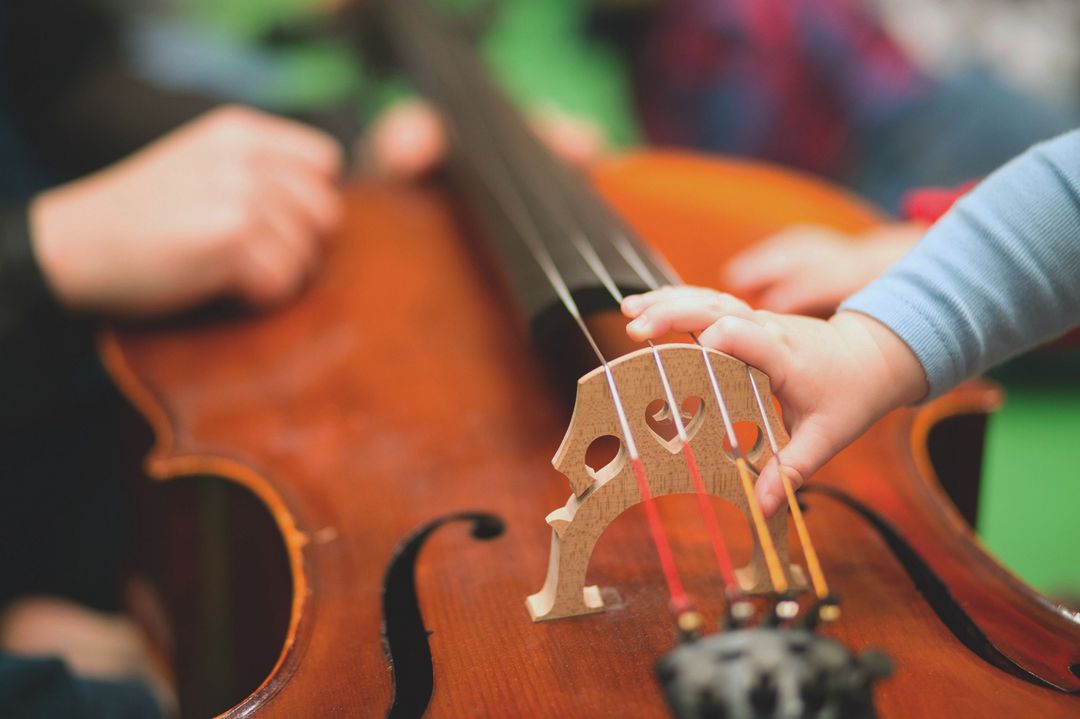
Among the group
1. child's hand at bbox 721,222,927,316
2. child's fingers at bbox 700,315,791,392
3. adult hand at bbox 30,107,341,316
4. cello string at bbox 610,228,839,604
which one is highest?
adult hand at bbox 30,107,341,316

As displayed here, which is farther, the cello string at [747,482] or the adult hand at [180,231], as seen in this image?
the adult hand at [180,231]

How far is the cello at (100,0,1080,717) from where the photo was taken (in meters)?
0.39

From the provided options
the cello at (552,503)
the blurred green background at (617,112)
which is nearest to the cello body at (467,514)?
the cello at (552,503)

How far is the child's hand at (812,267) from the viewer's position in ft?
2.16

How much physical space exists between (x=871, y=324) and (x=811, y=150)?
1.22 m

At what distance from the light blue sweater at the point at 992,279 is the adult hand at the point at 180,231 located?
1.72 feet

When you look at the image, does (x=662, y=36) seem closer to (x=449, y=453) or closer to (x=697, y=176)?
(x=697, y=176)

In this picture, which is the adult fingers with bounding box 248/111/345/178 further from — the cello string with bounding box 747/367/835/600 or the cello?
the cello string with bounding box 747/367/835/600

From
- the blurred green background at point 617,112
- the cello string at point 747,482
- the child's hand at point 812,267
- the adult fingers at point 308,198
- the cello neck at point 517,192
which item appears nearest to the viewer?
the cello string at point 747,482

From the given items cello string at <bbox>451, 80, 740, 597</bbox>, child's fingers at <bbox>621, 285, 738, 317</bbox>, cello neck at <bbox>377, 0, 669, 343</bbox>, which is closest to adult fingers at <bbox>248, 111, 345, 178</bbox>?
cello neck at <bbox>377, 0, 669, 343</bbox>

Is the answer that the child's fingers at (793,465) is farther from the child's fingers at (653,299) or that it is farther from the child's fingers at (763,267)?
the child's fingers at (763,267)

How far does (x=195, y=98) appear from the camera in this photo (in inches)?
45.1

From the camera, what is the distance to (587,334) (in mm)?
488

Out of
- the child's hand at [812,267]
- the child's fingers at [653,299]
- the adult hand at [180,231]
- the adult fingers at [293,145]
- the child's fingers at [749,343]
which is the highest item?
the adult fingers at [293,145]
